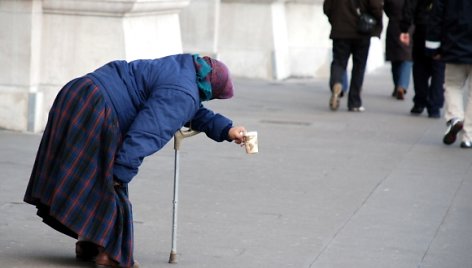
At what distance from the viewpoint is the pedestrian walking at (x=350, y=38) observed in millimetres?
13391

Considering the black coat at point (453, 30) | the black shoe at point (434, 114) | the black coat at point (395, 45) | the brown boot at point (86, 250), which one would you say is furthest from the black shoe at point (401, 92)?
the brown boot at point (86, 250)

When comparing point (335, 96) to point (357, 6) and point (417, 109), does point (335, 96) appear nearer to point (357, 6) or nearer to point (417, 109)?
point (417, 109)

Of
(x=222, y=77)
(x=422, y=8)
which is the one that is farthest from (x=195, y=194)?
(x=422, y=8)

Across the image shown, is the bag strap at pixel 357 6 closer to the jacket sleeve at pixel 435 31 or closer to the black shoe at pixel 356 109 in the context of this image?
the black shoe at pixel 356 109

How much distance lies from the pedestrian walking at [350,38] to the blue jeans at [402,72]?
1.64 m

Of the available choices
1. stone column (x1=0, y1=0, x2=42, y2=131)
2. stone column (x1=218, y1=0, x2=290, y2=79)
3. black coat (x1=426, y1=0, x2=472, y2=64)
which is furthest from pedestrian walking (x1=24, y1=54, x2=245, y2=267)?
stone column (x1=218, y1=0, x2=290, y2=79)

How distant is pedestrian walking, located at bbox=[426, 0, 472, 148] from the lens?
1082cm

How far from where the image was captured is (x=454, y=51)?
10820 mm

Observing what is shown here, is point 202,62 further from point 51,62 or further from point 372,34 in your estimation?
point 372,34

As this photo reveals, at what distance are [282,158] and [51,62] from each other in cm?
240

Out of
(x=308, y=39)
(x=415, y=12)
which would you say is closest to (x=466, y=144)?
(x=415, y=12)

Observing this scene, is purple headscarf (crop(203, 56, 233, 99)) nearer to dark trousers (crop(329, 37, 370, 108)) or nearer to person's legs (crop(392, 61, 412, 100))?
dark trousers (crop(329, 37, 370, 108))

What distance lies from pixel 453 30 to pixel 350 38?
2.62 metres

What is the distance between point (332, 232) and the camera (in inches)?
281
